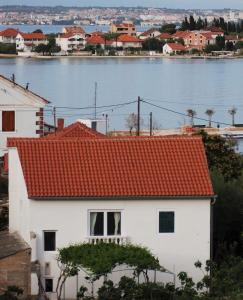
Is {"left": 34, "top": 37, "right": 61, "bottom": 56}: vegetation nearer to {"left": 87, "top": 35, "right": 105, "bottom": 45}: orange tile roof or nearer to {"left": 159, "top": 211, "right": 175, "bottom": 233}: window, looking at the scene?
{"left": 87, "top": 35, "right": 105, "bottom": 45}: orange tile roof

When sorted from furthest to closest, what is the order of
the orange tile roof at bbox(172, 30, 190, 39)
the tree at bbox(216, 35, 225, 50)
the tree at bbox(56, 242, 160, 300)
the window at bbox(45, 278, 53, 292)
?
the orange tile roof at bbox(172, 30, 190, 39), the tree at bbox(216, 35, 225, 50), the window at bbox(45, 278, 53, 292), the tree at bbox(56, 242, 160, 300)

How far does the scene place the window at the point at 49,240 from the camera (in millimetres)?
13906

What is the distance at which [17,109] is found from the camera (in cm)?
2444

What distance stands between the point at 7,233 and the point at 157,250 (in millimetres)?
2148

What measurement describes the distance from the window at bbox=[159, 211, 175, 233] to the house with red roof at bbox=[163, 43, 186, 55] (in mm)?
141859

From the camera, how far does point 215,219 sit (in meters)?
15.8

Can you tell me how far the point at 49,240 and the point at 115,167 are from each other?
1214 mm

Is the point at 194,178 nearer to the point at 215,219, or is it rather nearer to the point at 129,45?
the point at 215,219

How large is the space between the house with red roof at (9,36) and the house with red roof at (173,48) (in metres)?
20.9

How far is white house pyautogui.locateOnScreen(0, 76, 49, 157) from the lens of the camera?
24.4m

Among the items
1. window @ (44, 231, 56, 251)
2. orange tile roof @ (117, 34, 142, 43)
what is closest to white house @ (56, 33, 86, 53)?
orange tile roof @ (117, 34, 142, 43)

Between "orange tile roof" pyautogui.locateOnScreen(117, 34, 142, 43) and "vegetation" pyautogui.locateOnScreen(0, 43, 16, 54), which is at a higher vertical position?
"orange tile roof" pyautogui.locateOnScreen(117, 34, 142, 43)

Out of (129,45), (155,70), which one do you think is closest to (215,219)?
(155,70)

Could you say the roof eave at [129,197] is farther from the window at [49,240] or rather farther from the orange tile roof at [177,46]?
the orange tile roof at [177,46]
